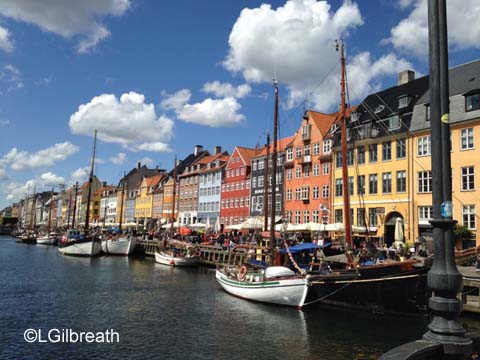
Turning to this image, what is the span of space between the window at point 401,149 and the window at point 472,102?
6.15 metres

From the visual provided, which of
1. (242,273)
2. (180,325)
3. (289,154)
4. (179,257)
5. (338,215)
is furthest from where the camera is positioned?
(289,154)

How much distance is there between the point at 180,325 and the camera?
1831 cm

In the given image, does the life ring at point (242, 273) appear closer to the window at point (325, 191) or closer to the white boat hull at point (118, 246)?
the window at point (325, 191)

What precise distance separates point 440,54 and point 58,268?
4050cm

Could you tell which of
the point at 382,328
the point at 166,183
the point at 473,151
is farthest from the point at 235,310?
the point at 166,183

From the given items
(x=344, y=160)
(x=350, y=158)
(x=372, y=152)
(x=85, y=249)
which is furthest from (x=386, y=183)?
(x=85, y=249)

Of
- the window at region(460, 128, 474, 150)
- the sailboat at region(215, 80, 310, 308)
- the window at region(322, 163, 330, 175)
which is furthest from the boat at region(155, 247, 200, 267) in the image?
the window at region(460, 128, 474, 150)

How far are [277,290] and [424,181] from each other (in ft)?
68.1

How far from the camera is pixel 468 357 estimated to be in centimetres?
493

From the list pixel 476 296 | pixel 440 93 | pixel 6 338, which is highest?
pixel 440 93

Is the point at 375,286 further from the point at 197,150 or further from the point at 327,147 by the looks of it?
the point at 197,150

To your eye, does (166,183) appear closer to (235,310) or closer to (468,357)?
(235,310)

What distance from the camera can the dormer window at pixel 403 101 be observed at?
40312 millimetres

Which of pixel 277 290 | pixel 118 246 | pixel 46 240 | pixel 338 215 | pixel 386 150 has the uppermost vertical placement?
pixel 386 150
